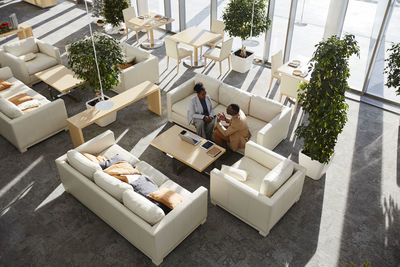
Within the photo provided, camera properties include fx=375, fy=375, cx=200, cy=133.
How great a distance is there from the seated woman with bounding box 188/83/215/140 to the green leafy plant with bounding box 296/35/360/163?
159 centimetres

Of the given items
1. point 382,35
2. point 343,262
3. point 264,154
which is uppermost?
point 382,35

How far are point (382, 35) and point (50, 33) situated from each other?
8.97 meters

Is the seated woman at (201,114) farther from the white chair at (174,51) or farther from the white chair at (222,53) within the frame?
the white chair at (174,51)

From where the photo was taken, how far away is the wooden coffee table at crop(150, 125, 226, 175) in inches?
225

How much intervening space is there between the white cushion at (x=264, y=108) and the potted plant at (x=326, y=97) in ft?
2.84

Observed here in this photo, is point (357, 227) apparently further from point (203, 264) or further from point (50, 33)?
point (50, 33)

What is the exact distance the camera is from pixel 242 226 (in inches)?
209

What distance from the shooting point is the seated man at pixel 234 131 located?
603 cm

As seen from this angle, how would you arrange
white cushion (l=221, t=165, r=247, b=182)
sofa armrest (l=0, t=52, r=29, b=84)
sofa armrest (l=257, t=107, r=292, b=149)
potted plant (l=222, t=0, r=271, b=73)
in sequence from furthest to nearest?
potted plant (l=222, t=0, r=271, b=73)
sofa armrest (l=0, t=52, r=29, b=84)
sofa armrest (l=257, t=107, r=292, b=149)
white cushion (l=221, t=165, r=247, b=182)

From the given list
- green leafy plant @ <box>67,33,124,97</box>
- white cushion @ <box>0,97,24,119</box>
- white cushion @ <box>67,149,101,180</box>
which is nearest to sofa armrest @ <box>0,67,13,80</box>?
white cushion @ <box>0,97,24,119</box>

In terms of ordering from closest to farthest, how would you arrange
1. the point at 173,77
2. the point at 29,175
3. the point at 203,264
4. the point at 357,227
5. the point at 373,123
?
1. the point at 203,264
2. the point at 357,227
3. the point at 29,175
4. the point at 373,123
5. the point at 173,77

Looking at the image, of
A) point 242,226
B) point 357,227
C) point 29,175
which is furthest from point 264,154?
point 29,175

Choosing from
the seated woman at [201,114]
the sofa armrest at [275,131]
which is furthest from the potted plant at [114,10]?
the sofa armrest at [275,131]

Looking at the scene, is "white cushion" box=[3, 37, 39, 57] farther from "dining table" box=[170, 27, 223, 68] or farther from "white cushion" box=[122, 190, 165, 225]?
"white cushion" box=[122, 190, 165, 225]
